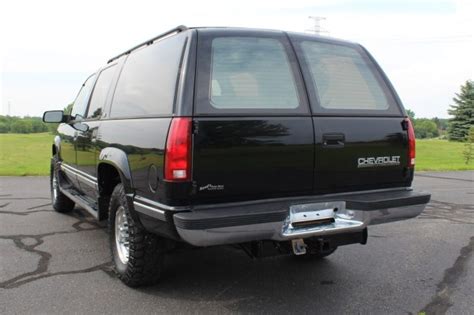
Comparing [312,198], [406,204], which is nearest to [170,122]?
[312,198]

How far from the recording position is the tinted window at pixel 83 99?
5.66m

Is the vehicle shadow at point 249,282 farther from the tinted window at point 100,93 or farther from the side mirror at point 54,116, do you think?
the side mirror at point 54,116

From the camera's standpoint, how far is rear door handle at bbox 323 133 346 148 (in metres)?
3.46

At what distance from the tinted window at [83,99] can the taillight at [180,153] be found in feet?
9.35

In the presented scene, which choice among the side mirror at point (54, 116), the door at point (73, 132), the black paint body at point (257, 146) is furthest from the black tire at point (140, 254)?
the side mirror at point (54, 116)

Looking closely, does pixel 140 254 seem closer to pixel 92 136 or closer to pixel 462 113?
pixel 92 136

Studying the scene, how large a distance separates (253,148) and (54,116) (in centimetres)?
380

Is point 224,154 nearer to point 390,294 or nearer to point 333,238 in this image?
point 333,238

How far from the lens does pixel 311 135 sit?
11.1ft

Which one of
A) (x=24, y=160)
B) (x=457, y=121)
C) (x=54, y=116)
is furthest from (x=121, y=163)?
(x=457, y=121)

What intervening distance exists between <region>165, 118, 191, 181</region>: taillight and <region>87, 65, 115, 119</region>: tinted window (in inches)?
76.7

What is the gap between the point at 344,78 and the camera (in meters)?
3.82

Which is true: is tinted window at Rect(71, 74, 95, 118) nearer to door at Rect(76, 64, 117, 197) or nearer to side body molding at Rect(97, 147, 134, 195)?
door at Rect(76, 64, 117, 197)

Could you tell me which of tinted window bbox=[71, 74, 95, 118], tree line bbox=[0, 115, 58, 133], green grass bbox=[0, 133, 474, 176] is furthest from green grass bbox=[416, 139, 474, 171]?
tree line bbox=[0, 115, 58, 133]
